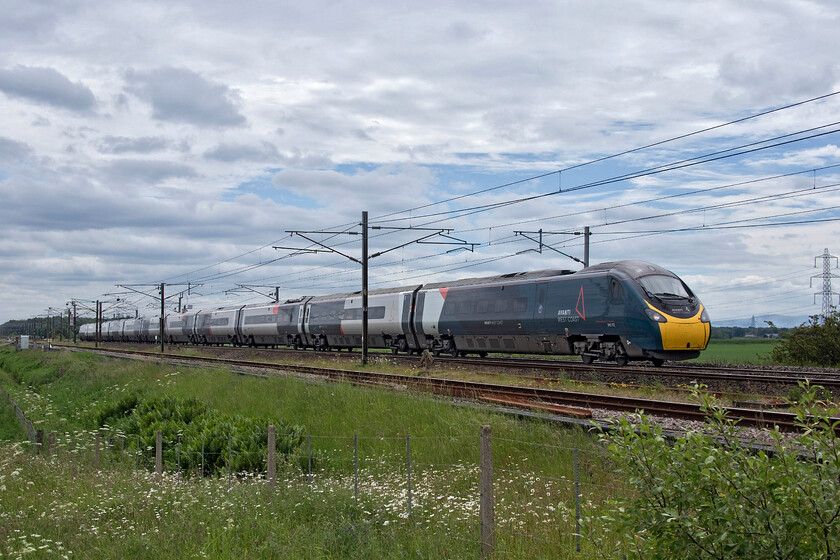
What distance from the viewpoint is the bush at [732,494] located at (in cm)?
399

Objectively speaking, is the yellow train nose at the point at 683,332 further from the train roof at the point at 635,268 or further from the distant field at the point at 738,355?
the distant field at the point at 738,355

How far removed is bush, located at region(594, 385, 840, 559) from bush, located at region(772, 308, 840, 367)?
27.8 metres

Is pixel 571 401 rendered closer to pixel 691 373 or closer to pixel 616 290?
pixel 691 373

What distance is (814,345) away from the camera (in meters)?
29.3

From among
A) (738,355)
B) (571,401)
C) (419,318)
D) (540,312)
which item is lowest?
(738,355)

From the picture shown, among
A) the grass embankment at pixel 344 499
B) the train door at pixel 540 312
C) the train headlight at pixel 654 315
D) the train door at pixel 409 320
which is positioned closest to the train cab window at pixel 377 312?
the train door at pixel 409 320

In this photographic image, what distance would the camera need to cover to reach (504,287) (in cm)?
2902

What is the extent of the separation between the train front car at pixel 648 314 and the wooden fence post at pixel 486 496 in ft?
52.2

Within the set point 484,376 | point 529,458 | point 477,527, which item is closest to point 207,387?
point 484,376

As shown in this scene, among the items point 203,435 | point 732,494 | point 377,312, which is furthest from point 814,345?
point 732,494

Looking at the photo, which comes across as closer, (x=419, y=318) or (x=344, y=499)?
(x=344, y=499)

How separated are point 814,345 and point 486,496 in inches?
1046

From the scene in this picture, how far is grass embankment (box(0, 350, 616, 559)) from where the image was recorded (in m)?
8.38

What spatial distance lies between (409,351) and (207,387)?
14.2m
